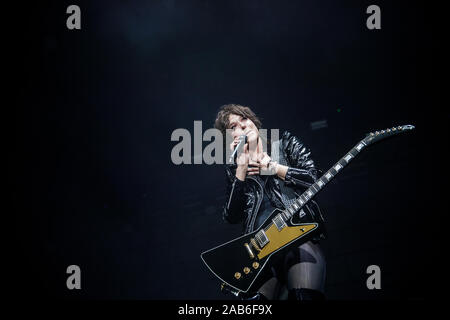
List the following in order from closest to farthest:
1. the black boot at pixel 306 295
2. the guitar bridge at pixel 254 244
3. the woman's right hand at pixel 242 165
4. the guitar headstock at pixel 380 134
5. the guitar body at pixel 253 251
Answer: the black boot at pixel 306 295, the guitar body at pixel 253 251, the guitar bridge at pixel 254 244, the guitar headstock at pixel 380 134, the woman's right hand at pixel 242 165

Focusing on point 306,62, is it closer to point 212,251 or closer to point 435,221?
point 435,221

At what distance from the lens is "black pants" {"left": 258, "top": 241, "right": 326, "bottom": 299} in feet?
6.46

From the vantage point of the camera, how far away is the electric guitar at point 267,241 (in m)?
2.05

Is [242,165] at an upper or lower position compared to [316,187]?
upper

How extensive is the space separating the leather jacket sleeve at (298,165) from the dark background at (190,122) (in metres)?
1.69

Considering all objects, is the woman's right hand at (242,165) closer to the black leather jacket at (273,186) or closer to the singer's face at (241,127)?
the black leather jacket at (273,186)

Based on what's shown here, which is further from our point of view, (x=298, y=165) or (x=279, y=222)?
(x=298, y=165)

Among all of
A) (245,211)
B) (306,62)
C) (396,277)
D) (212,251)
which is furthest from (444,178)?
(212,251)

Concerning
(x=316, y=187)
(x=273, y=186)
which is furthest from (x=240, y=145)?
(x=316, y=187)

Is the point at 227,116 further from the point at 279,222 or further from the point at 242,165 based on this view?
the point at 279,222

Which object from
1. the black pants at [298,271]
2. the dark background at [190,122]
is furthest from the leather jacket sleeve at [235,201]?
the dark background at [190,122]

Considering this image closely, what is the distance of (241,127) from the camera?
8.80 feet

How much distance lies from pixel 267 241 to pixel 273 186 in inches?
15.9
